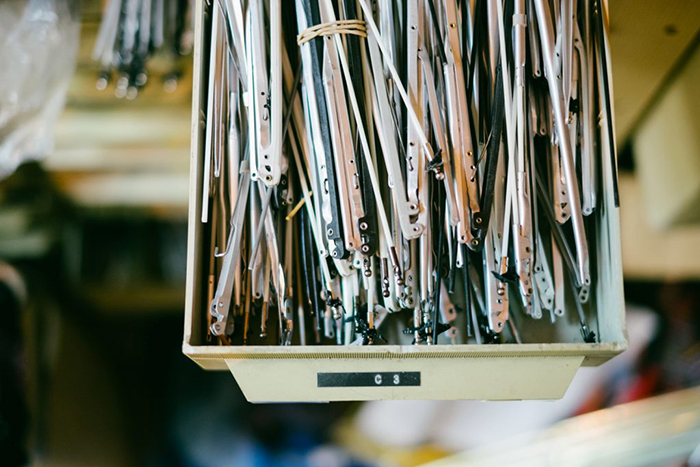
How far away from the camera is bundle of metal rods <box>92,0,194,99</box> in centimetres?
159

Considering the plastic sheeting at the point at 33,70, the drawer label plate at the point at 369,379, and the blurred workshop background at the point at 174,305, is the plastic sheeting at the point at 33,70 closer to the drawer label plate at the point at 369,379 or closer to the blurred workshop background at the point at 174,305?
the blurred workshop background at the point at 174,305

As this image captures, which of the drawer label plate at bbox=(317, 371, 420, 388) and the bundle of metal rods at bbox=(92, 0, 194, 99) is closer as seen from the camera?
the drawer label plate at bbox=(317, 371, 420, 388)

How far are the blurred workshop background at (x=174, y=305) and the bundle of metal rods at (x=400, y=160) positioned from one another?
371 millimetres

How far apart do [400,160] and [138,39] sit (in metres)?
0.90

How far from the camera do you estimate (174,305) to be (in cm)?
151

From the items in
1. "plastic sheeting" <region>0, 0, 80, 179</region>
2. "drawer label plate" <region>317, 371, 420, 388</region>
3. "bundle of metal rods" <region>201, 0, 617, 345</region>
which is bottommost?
"drawer label plate" <region>317, 371, 420, 388</region>

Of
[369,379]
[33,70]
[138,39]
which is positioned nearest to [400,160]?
[369,379]

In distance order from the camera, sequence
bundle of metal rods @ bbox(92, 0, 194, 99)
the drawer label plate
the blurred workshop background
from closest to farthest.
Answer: the drawer label plate → the blurred workshop background → bundle of metal rods @ bbox(92, 0, 194, 99)

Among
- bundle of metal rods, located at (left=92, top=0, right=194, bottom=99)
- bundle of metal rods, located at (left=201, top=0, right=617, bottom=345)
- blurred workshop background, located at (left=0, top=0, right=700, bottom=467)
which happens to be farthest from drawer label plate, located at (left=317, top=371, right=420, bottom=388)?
bundle of metal rods, located at (left=92, top=0, right=194, bottom=99)

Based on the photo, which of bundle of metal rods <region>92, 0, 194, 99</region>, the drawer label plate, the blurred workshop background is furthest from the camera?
bundle of metal rods <region>92, 0, 194, 99</region>

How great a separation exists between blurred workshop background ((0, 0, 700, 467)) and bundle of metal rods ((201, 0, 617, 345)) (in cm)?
37

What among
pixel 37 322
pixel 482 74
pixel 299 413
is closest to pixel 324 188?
pixel 482 74

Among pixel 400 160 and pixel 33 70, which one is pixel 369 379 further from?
pixel 33 70

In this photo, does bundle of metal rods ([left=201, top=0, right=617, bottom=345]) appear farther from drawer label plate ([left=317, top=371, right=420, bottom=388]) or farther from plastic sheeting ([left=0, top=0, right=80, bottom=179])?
plastic sheeting ([left=0, top=0, right=80, bottom=179])
